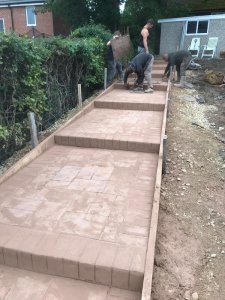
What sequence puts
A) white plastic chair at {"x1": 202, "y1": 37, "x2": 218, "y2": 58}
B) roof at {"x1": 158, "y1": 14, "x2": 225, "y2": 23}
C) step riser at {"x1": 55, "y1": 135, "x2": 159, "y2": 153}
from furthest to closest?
white plastic chair at {"x1": 202, "y1": 37, "x2": 218, "y2": 58}
roof at {"x1": 158, "y1": 14, "x2": 225, "y2": 23}
step riser at {"x1": 55, "y1": 135, "x2": 159, "y2": 153}

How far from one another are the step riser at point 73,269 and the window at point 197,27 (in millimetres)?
17931

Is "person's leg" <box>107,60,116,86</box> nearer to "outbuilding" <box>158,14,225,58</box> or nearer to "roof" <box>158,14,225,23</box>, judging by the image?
"outbuilding" <box>158,14,225,58</box>

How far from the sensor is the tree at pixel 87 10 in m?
16.4

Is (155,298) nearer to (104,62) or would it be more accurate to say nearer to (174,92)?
(174,92)

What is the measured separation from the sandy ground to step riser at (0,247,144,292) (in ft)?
0.96

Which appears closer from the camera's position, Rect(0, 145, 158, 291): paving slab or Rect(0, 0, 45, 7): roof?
Rect(0, 145, 158, 291): paving slab

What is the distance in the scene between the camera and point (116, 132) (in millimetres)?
5625

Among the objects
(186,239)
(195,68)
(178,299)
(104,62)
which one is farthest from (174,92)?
(178,299)

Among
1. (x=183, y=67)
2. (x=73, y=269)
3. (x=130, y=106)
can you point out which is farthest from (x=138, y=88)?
(x=73, y=269)

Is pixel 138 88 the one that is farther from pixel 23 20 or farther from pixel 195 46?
pixel 23 20

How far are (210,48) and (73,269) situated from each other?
17.3 m

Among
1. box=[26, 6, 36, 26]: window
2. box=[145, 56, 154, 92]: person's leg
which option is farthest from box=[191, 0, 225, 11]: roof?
box=[145, 56, 154, 92]: person's leg

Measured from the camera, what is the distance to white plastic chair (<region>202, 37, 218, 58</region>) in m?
17.0

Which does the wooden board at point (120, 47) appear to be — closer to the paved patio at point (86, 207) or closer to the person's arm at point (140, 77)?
the person's arm at point (140, 77)
